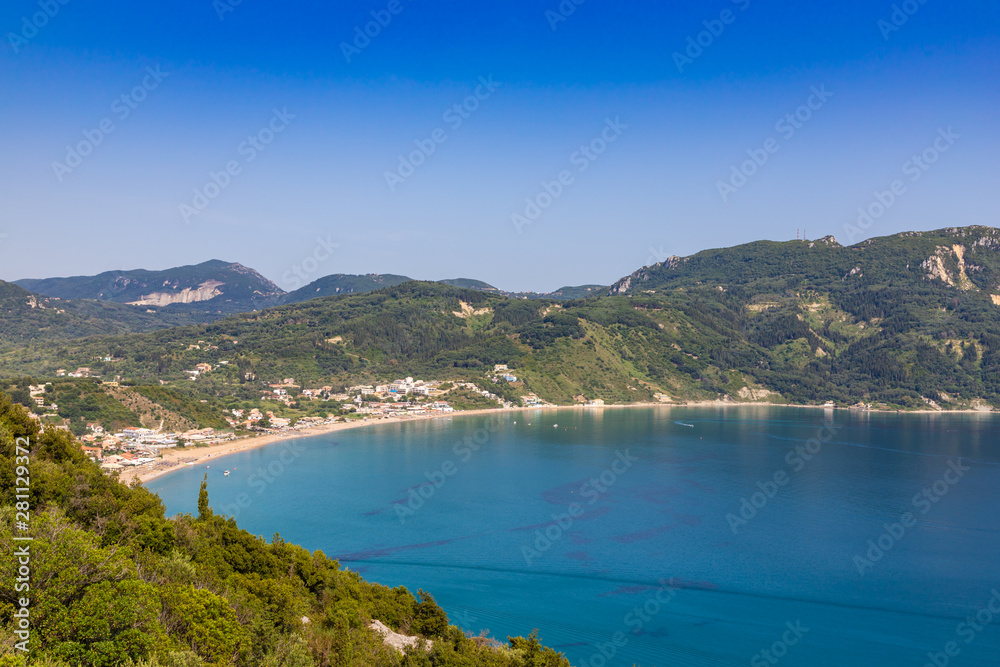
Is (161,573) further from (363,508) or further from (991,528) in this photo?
(991,528)

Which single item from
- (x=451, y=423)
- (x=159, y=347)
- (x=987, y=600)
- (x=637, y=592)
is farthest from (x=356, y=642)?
(x=159, y=347)

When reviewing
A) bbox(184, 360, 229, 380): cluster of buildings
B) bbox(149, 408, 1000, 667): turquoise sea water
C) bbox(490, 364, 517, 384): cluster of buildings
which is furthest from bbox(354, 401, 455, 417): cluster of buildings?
bbox(184, 360, 229, 380): cluster of buildings

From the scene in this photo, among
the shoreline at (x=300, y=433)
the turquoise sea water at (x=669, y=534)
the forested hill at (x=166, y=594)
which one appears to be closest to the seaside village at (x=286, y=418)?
the shoreline at (x=300, y=433)

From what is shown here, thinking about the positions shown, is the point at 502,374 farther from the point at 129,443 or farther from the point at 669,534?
the point at 669,534

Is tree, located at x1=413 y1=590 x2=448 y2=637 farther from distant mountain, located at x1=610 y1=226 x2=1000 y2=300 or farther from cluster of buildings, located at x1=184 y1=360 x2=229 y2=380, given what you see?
Result: distant mountain, located at x1=610 y1=226 x2=1000 y2=300

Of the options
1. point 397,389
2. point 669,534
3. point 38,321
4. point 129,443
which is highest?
point 38,321

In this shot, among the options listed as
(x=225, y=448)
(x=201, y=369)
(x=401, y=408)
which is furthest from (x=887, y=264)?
(x=225, y=448)

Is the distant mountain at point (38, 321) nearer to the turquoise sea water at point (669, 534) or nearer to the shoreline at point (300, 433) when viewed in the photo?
the shoreline at point (300, 433)
